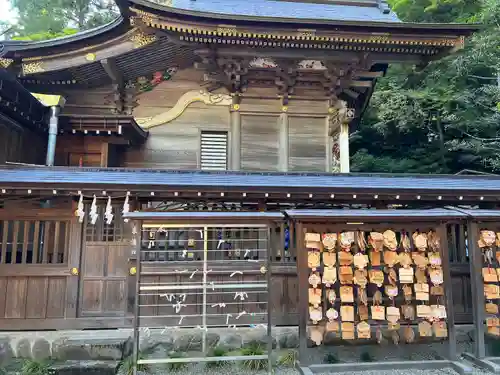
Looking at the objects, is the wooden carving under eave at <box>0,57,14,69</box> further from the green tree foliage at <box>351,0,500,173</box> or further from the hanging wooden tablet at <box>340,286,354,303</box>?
the green tree foliage at <box>351,0,500,173</box>

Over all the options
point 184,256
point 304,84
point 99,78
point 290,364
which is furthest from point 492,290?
point 99,78

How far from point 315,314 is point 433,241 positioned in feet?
7.33

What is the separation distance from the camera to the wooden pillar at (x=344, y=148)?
928cm

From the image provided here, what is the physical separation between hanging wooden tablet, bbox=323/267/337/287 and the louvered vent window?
469cm

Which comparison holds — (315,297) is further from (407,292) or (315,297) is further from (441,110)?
(441,110)

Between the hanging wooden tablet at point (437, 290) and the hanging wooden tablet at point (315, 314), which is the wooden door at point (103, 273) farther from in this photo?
the hanging wooden tablet at point (437, 290)

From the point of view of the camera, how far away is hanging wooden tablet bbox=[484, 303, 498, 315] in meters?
5.91

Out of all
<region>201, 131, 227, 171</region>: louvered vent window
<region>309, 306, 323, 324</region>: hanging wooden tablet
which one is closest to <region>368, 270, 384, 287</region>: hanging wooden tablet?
<region>309, 306, 323, 324</region>: hanging wooden tablet

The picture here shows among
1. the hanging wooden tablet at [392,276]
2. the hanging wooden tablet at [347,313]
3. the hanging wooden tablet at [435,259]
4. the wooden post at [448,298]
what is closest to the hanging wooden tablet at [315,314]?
the hanging wooden tablet at [347,313]

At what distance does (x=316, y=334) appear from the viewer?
554 cm

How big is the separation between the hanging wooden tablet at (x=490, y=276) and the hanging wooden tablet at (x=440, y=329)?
39.8 inches

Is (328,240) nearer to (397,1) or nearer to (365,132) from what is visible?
(365,132)

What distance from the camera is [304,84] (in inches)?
381

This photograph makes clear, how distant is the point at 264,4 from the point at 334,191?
6.63 metres
